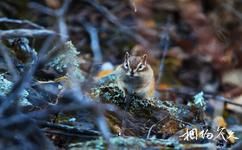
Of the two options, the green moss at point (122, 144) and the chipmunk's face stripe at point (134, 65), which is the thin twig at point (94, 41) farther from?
the green moss at point (122, 144)

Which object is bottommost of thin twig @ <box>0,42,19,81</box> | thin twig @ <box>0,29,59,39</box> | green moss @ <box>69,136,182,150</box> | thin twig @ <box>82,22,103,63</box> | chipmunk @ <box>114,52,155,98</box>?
green moss @ <box>69,136,182,150</box>

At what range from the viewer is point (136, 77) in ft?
13.9

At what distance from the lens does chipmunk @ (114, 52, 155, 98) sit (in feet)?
13.8

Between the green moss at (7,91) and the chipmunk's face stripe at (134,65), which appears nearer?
the green moss at (7,91)

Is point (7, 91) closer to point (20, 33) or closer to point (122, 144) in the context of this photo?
point (20, 33)

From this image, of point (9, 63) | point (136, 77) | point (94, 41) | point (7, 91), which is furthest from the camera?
point (94, 41)

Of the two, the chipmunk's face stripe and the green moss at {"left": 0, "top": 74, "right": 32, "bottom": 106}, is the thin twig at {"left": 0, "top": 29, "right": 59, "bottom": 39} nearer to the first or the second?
the green moss at {"left": 0, "top": 74, "right": 32, "bottom": 106}

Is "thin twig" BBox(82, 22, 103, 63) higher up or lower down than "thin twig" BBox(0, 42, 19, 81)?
higher up

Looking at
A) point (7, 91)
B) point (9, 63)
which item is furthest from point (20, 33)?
point (9, 63)

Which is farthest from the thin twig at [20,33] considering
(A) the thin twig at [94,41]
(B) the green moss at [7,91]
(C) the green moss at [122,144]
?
(C) the green moss at [122,144]

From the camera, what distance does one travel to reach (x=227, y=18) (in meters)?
8.11

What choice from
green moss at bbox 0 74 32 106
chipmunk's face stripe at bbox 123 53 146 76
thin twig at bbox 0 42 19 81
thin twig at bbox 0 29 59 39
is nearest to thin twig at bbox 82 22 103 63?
thin twig at bbox 0 29 59 39

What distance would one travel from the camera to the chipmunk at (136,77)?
4.19 meters

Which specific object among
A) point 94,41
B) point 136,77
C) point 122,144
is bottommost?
point 122,144
